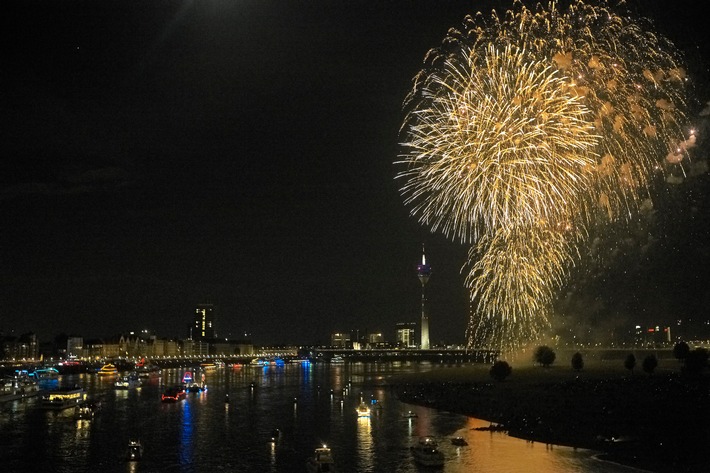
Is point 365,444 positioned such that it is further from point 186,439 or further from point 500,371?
point 500,371

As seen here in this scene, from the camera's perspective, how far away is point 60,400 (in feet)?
250

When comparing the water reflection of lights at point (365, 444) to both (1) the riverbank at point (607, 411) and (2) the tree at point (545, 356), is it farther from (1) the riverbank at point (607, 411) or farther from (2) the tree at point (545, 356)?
(2) the tree at point (545, 356)

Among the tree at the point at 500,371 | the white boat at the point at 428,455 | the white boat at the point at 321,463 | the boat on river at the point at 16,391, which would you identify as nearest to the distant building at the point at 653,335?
the tree at the point at 500,371

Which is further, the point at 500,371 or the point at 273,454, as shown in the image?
the point at 500,371

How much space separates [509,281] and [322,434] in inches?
701

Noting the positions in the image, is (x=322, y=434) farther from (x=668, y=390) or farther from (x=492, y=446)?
(x=668, y=390)

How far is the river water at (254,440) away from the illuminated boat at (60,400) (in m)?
1.30

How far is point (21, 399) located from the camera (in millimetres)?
90062

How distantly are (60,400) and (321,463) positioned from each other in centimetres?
4740

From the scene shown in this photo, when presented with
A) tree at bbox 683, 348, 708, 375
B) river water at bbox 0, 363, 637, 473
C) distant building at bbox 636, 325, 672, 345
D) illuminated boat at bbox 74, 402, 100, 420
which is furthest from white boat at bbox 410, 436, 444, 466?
distant building at bbox 636, 325, 672, 345

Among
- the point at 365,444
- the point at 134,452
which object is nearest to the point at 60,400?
the point at 134,452

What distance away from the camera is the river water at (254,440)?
40656 mm

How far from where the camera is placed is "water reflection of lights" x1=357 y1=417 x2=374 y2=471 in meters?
40.6

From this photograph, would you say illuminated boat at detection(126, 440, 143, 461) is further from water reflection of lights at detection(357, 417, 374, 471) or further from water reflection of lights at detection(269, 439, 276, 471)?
water reflection of lights at detection(357, 417, 374, 471)
